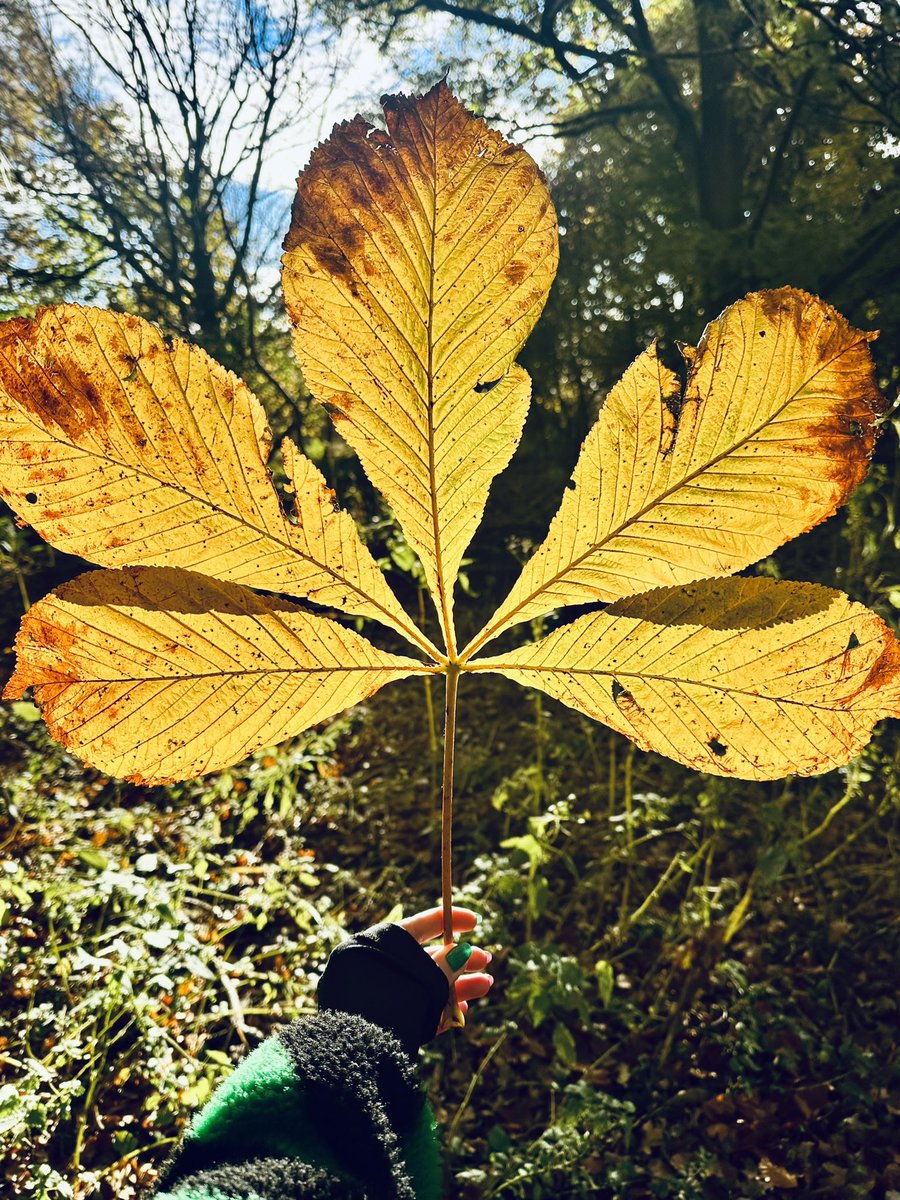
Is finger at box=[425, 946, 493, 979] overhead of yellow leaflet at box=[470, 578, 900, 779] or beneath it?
beneath

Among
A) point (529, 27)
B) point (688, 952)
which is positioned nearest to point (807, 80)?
point (529, 27)

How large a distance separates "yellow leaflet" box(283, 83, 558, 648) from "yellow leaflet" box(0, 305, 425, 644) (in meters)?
0.06

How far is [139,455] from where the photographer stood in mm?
369

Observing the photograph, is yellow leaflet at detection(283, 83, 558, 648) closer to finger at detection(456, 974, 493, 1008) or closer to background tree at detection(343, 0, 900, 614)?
finger at detection(456, 974, 493, 1008)

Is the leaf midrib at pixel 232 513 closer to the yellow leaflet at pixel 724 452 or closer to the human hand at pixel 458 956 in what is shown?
the yellow leaflet at pixel 724 452

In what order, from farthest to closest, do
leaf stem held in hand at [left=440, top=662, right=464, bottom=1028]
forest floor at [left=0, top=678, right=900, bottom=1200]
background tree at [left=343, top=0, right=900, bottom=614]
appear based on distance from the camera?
background tree at [left=343, top=0, right=900, bottom=614] < forest floor at [left=0, top=678, right=900, bottom=1200] < leaf stem held in hand at [left=440, top=662, right=464, bottom=1028]

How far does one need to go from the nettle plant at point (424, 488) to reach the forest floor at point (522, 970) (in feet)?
3.42

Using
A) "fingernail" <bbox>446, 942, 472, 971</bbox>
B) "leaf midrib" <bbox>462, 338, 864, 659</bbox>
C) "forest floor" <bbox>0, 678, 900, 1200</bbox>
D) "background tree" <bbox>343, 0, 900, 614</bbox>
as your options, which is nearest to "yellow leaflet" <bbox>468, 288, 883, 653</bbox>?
"leaf midrib" <bbox>462, 338, 864, 659</bbox>

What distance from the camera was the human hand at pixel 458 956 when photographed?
69cm

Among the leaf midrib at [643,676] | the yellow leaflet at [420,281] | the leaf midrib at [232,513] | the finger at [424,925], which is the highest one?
the yellow leaflet at [420,281]

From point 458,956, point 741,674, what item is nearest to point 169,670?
point 741,674

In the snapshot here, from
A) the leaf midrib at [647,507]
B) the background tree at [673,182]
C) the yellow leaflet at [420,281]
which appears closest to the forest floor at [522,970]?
the leaf midrib at [647,507]

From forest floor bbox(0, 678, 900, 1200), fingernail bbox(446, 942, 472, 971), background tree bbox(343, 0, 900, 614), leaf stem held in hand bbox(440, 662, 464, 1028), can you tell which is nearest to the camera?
leaf stem held in hand bbox(440, 662, 464, 1028)

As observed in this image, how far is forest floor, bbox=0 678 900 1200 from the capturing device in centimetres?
144
